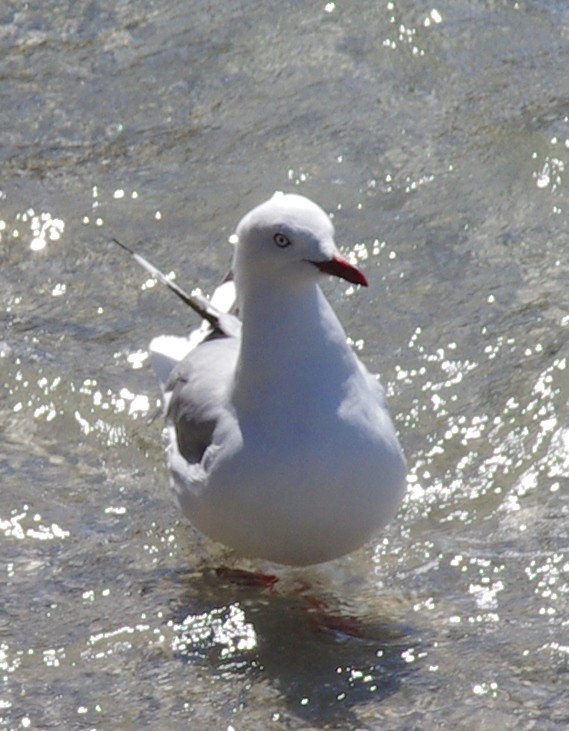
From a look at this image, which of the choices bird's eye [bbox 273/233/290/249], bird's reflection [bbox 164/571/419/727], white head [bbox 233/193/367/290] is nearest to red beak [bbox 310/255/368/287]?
white head [bbox 233/193/367/290]

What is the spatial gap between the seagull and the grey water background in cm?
35

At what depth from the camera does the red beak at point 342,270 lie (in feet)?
14.3

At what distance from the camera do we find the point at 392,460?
181 inches

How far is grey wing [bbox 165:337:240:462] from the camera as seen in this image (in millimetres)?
4953

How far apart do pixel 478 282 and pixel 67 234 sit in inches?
80.0

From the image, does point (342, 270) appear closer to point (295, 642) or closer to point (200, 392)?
point (200, 392)

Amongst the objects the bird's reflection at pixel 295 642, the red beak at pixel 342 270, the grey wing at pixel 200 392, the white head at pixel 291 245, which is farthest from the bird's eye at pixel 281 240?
the bird's reflection at pixel 295 642

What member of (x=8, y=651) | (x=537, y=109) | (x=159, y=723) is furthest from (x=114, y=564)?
(x=537, y=109)

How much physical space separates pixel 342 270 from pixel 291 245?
0.20 m

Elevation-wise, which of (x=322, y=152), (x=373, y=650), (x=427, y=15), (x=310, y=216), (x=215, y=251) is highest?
(x=427, y=15)

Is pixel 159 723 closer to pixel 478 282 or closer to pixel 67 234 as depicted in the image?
pixel 478 282

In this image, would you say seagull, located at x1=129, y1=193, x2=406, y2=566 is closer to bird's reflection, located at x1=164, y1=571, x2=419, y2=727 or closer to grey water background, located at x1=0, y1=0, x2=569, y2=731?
bird's reflection, located at x1=164, y1=571, x2=419, y2=727

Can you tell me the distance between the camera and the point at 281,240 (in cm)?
451

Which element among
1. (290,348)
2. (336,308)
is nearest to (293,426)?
(290,348)
